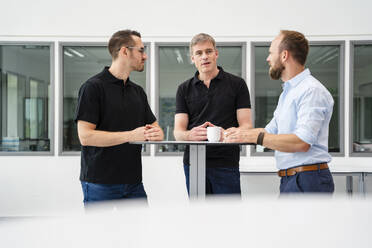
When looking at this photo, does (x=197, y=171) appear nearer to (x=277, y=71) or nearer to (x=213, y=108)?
(x=213, y=108)

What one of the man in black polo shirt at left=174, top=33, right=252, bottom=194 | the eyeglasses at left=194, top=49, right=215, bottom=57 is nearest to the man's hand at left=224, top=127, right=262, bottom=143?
the man in black polo shirt at left=174, top=33, right=252, bottom=194

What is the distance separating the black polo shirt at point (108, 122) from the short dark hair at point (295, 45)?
942 mm

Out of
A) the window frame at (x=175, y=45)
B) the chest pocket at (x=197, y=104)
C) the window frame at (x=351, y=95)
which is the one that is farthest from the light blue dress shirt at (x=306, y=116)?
the window frame at (x=351, y=95)

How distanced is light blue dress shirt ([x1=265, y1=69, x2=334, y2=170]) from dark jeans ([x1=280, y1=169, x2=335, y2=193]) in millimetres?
56

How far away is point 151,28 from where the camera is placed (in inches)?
177

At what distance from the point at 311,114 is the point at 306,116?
23mm

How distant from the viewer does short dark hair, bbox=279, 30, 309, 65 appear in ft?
5.42

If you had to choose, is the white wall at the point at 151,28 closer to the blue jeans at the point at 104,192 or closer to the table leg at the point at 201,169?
the blue jeans at the point at 104,192

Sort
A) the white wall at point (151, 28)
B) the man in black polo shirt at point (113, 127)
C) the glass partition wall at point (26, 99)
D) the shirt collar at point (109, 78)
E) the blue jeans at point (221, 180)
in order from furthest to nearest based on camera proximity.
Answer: the glass partition wall at point (26, 99) → the white wall at point (151, 28) → the blue jeans at point (221, 180) → the shirt collar at point (109, 78) → the man in black polo shirt at point (113, 127)

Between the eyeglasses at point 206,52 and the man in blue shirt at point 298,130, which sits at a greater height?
the eyeglasses at point 206,52

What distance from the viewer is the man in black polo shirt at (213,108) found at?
212 centimetres

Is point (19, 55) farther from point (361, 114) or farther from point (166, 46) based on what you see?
point (361, 114)

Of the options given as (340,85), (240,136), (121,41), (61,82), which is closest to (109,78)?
(121,41)

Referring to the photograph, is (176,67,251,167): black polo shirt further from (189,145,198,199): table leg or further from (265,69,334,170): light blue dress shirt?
(265,69,334,170): light blue dress shirt
